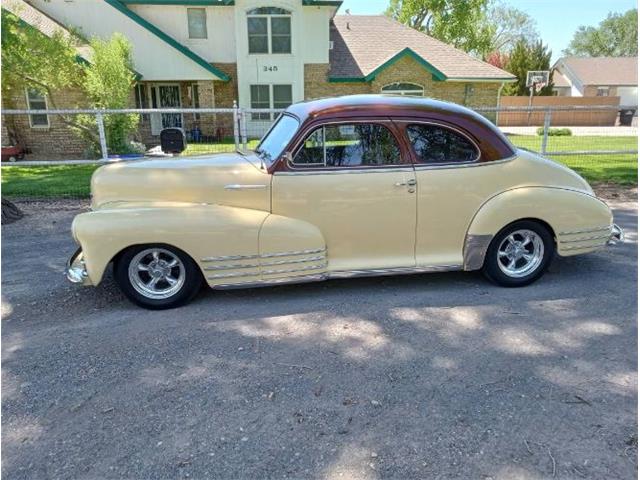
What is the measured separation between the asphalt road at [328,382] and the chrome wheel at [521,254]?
0.22m

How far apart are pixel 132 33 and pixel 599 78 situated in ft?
158

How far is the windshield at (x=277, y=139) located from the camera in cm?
448

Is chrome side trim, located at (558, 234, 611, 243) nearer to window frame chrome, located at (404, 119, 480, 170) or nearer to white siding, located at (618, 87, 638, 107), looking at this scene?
window frame chrome, located at (404, 119, 480, 170)

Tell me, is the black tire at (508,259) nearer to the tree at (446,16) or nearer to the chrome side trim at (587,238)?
the chrome side trim at (587,238)

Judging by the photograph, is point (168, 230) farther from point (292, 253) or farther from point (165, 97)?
point (165, 97)

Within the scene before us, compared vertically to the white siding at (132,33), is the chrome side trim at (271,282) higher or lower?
lower

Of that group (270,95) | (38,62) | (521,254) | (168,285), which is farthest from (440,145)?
(270,95)

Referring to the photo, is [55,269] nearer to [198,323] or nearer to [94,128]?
[198,323]

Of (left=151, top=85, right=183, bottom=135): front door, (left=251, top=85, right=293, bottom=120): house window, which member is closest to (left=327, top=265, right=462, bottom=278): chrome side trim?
(left=251, top=85, right=293, bottom=120): house window

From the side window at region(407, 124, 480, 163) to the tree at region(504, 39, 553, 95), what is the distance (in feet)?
132

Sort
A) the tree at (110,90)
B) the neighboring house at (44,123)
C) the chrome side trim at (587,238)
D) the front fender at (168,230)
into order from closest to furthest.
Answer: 1. the front fender at (168,230)
2. the chrome side trim at (587,238)
3. the tree at (110,90)
4. the neighboring house at (44,123)

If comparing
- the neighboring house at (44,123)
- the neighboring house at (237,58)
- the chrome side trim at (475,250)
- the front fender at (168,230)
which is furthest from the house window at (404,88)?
the front fender at (168,230)

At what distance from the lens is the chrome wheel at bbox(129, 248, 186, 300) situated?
4270 mm

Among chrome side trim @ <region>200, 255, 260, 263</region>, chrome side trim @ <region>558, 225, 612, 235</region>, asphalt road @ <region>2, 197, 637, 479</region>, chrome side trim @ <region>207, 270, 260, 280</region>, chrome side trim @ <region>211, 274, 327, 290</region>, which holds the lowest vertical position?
asphalt road @ <region>2, 197, 637, 479</region>
